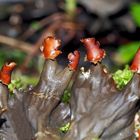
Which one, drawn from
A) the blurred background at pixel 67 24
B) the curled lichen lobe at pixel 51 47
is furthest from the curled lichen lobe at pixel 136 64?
the blurred background at pixel 67 24

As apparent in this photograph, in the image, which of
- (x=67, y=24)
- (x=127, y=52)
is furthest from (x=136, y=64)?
(x=67, y=24)

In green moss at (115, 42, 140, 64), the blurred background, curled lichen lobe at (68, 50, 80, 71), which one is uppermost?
the blurred background

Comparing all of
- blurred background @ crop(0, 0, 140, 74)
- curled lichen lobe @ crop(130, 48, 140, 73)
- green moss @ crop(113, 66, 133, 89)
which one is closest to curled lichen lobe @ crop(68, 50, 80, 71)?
curled lichen lobe @ crop(130, 48, 140, 73)

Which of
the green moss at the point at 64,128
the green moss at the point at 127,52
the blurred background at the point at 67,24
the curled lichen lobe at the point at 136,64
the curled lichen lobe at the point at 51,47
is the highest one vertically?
the blurred background at the point at 67,24

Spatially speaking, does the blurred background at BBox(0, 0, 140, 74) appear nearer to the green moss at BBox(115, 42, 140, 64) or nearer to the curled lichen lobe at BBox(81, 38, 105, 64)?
the green moss at BBox(115, 42, 140, 64)

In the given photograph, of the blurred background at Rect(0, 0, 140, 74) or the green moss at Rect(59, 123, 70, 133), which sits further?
the blurred background at Rect(0, 0, 140, 74)

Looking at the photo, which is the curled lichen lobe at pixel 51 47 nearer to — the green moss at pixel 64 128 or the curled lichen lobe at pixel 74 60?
the curled lichen lobe at pixel 74 60
